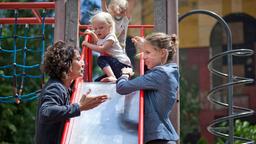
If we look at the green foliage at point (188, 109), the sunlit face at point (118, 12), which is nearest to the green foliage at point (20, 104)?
the green foliage at point (188, 109)

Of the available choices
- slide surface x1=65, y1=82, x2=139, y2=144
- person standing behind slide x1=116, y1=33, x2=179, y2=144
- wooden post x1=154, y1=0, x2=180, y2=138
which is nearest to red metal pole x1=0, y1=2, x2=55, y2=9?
wooden post x1=154, y1=0, x2=180, y2=138

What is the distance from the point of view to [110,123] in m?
3.85

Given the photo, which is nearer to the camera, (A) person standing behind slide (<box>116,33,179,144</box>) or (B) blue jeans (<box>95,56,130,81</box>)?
(A) person standing behind slide (<box>116,33,179,144</box>)

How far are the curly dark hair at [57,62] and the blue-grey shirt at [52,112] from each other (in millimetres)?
55

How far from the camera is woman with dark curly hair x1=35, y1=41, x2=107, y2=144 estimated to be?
3229mm

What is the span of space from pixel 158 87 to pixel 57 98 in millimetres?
751

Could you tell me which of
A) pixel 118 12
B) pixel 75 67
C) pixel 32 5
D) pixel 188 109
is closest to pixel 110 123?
pixel 75 67

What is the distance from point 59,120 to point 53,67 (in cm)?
39

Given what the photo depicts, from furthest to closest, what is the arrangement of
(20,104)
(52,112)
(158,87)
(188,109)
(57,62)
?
1. (188,109)
2. (20,104)
3. (158,87)
4. (57,62)
5. (52,112)

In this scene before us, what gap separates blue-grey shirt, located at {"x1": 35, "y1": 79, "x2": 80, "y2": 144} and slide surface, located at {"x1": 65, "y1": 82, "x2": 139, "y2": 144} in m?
0.31

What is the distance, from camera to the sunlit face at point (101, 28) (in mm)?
4719

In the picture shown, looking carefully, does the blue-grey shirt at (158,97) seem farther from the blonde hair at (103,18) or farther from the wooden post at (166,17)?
the blonde hair at (103,18)

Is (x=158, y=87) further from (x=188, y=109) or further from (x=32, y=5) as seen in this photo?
(x=188, y=109)

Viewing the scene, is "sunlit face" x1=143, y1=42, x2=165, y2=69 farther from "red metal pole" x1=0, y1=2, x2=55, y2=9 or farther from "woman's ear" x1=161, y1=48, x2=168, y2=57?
"red metal pole" x1=0, y1=2, x2=55, y2=9
